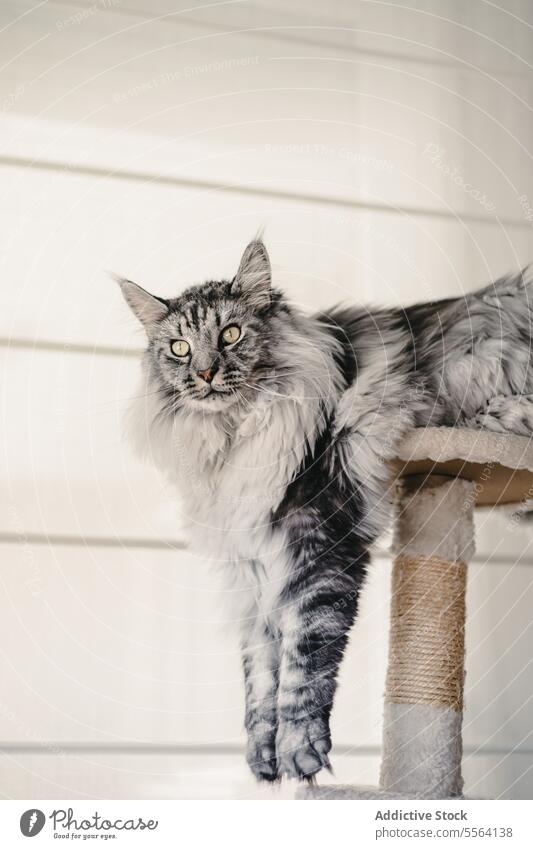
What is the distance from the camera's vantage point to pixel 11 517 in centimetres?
183

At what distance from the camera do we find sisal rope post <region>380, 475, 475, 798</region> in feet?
4.96

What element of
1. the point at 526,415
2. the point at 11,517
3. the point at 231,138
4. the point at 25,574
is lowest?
the point at 25,574

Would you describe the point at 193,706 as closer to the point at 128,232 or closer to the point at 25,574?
the point at 25,574

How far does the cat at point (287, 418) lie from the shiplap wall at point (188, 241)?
0.27m

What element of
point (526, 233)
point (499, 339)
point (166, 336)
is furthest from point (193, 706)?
point (526, 233)

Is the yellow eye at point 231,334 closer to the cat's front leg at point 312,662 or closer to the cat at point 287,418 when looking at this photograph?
the cat at point 287,418

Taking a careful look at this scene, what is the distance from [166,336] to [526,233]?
1.24m

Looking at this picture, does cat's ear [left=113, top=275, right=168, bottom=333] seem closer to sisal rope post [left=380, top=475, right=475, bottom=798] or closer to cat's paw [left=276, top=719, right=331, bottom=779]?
sisal rope post [left=380, top=475, right=475, bottom=798]

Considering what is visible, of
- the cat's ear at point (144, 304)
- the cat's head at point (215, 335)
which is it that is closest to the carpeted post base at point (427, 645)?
the cat's head at point (215, 335)

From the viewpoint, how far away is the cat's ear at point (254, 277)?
160 centimetres

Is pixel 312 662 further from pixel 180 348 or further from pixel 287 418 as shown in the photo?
pixel 180 348
